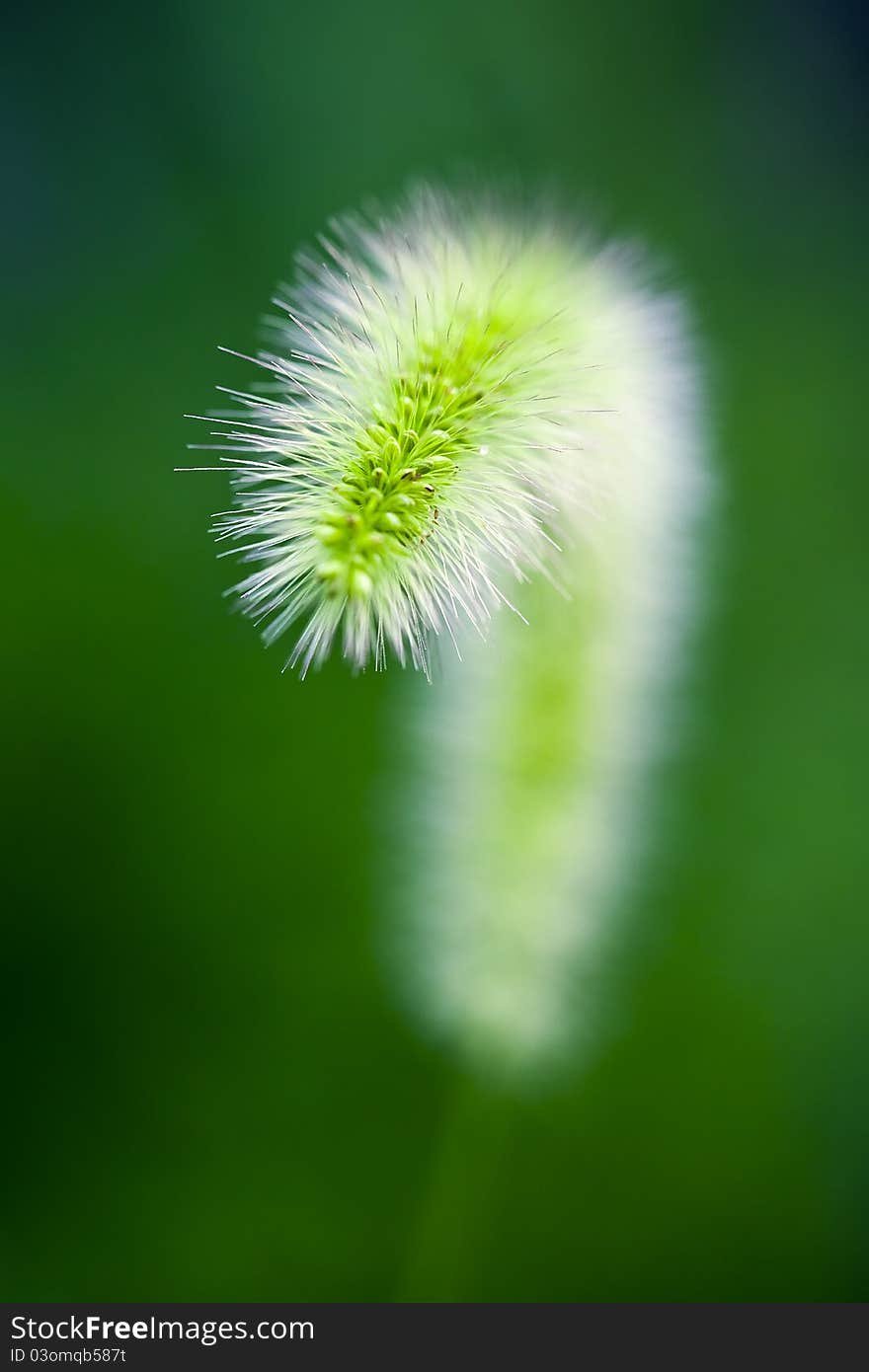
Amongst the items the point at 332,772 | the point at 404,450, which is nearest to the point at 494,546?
the point at 404,450

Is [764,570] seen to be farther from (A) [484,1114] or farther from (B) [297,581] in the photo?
(B) [297,581]

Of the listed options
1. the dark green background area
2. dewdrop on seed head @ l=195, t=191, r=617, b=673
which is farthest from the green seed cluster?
the dark green background area

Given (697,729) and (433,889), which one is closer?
(433,889)

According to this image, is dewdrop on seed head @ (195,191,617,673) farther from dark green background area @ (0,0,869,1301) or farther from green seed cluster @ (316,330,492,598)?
dark green background area @ (0,0,869,1301)

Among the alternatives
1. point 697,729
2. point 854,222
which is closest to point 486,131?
point 854,222

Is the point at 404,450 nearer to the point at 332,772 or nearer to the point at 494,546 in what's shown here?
the point at 494,546
